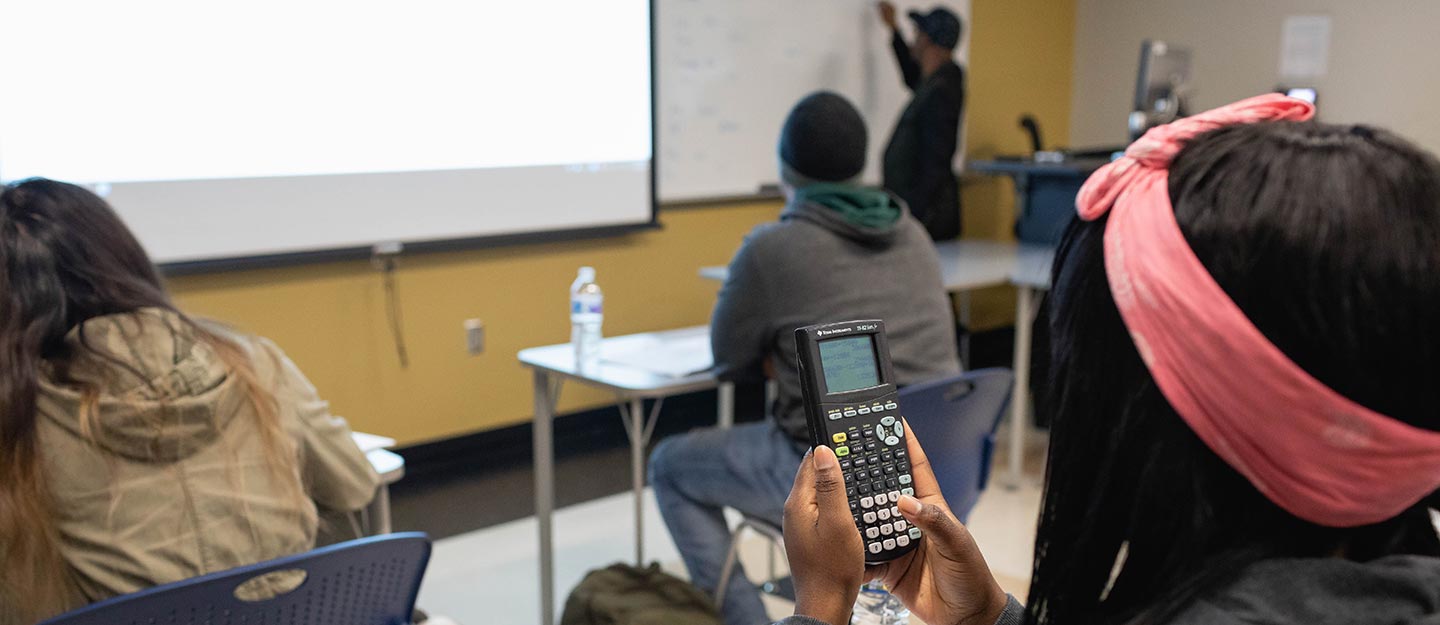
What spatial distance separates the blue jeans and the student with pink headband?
4.96ft

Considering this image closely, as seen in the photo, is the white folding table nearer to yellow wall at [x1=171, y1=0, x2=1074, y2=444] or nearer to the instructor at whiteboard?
yellow wall at [x1=171, y1=0, x2=1074, y2=444]

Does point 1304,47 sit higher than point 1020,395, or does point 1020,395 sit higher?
point 1304,47

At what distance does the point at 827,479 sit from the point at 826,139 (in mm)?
1537

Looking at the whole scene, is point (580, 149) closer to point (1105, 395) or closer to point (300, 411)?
point (300, 411)

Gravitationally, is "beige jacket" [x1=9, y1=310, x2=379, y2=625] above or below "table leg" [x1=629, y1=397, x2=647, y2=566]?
above

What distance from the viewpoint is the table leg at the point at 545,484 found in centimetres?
254

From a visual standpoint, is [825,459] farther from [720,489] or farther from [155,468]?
[720,489]

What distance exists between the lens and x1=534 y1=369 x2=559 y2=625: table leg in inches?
100.0

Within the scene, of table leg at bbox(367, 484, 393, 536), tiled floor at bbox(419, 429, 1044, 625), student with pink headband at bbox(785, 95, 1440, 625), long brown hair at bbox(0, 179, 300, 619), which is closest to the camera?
student with pink headband at bbox(785, 95, 1440, 625)

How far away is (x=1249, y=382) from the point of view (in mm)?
609

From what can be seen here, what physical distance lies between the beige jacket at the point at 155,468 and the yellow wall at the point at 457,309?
1706 millimetres

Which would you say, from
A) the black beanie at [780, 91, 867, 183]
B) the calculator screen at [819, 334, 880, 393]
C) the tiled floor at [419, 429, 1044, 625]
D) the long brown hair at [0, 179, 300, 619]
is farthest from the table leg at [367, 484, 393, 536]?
the calculator screen at [819, 334, 880, 393]

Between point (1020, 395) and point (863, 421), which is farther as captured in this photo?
point (1020, 395)

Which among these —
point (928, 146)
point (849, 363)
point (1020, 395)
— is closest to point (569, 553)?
point (1020, 395)
